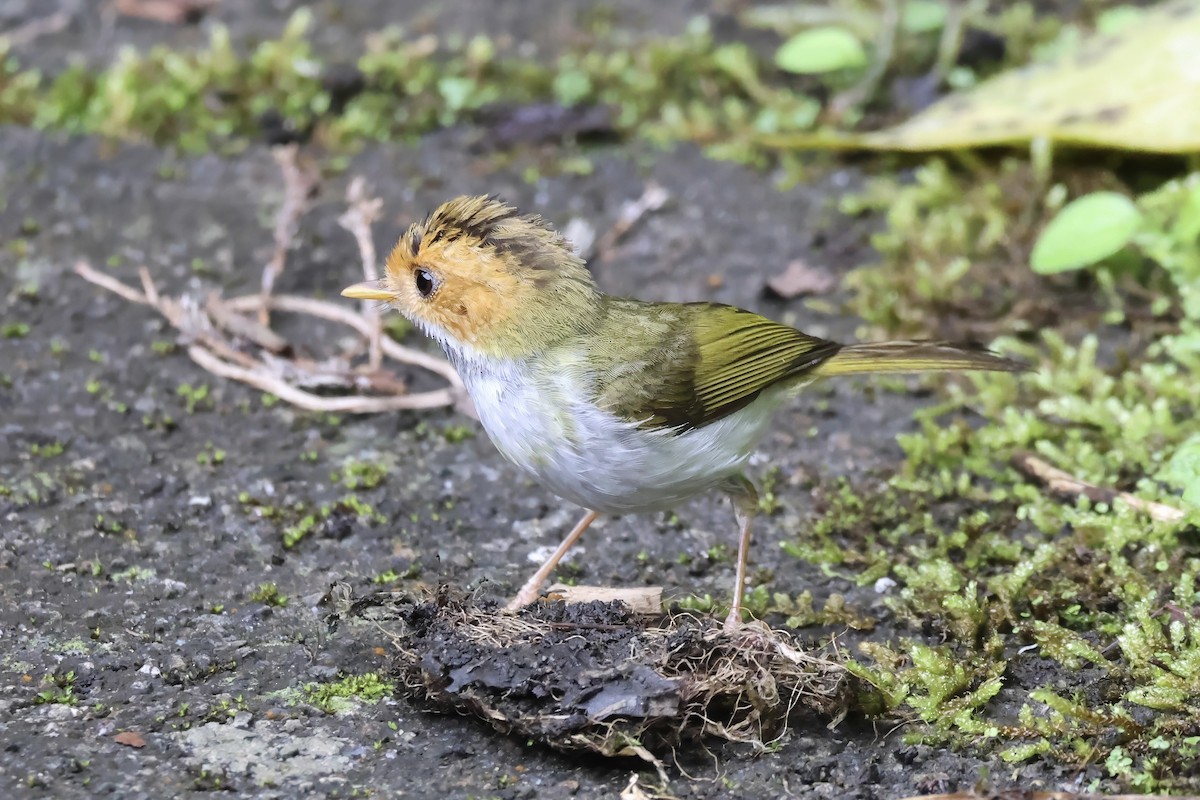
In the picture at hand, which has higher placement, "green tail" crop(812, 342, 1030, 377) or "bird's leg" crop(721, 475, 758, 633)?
"green tail" crop(812, 342, 1030, 377)

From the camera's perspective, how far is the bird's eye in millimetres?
3770

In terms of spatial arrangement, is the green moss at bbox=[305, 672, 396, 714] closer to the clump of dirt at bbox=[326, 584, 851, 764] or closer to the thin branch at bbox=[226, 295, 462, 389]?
the clump of dirt at bbox=[326, 584, 851, 764]

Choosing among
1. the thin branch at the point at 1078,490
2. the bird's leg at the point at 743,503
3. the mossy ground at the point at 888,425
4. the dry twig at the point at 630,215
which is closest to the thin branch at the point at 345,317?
the mossy ground at the point at 888,425

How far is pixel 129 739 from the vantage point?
9.53 ft


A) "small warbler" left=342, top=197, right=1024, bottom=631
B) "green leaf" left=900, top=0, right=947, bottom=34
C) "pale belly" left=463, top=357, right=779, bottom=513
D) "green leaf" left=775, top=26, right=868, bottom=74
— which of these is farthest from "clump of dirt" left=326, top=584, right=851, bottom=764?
"green leaf" left=900, top=0, right=947, bottom=34

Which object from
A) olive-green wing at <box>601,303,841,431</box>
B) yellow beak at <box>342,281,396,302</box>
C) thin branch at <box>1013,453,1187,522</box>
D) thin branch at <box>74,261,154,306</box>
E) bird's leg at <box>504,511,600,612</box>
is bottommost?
thin branch at <box>1013,453,1187,522</box>

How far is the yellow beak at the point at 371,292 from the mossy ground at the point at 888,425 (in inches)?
27.5

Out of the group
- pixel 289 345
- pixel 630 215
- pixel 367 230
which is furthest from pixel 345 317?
pixel 630 215

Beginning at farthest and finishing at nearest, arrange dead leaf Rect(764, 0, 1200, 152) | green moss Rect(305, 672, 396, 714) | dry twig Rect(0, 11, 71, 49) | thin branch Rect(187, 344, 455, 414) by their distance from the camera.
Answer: dry twig Rect(0, 11, 71, 49), dead leaf Rect(764, 0, 1200, 152), thin branch Rect(187, 344, 455, 414), green moss Rect(305, 672, 396, 714)

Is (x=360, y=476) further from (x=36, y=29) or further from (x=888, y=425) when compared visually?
(x=36, y=29)

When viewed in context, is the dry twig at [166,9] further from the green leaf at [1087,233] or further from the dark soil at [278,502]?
the green leaf at [1087,233]

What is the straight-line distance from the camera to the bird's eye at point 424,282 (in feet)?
12.4

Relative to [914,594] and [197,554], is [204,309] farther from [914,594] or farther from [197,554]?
[914,594]

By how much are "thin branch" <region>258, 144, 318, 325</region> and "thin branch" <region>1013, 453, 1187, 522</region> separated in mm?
2989
